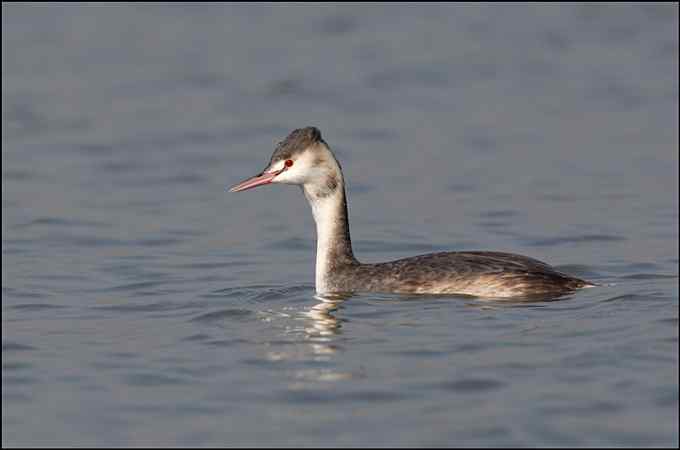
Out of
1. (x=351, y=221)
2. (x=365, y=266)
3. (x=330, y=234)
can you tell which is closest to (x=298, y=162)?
(x=330, y=234)

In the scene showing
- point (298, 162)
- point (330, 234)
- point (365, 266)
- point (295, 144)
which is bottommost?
point (365, 266)

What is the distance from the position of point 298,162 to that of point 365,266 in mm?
1125

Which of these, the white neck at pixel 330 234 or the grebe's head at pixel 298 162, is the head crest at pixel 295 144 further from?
the white neck at pixel 330 234

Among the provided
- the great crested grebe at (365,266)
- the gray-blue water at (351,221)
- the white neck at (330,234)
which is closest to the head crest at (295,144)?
the great crested grebe at (365,266)

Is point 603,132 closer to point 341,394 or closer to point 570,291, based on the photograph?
point 570,291

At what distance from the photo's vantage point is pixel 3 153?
74.0 ft

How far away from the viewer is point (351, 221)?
18.6m

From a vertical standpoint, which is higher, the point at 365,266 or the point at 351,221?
the point at 351,221

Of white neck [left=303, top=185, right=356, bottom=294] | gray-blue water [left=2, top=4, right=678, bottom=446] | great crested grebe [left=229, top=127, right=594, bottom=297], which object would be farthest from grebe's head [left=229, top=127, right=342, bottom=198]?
gray-blue water [left=2, top=4, right=678, bottom=446]

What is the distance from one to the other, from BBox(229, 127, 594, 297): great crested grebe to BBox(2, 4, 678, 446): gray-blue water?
0.68 feet

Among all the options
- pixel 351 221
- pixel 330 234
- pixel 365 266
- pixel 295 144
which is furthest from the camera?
pixel 351 221

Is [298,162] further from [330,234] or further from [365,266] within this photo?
[365,266]

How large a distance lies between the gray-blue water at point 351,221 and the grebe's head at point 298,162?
107 cm

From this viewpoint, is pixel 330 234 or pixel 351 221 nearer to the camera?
pixel 330 234
